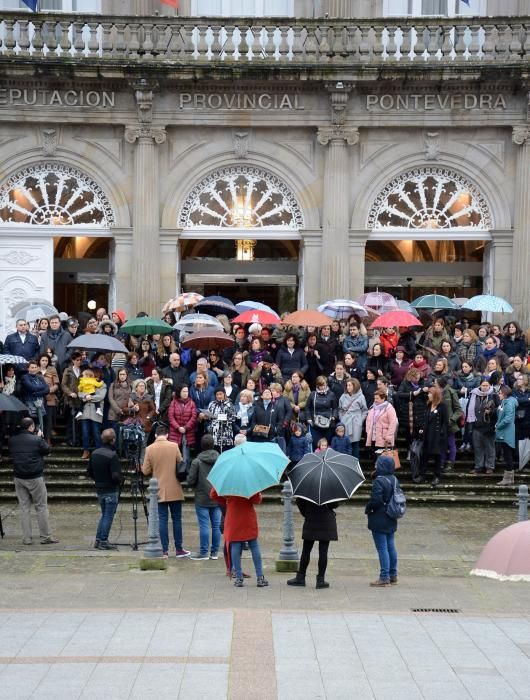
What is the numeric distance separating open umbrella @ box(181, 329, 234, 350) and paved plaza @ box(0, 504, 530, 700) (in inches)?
174

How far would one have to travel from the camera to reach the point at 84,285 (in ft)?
89.6

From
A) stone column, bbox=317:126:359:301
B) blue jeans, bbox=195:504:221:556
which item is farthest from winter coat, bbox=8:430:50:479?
stone column, bbox=317:126:359:301

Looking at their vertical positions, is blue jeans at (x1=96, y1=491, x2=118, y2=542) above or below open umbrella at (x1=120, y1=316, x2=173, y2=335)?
below

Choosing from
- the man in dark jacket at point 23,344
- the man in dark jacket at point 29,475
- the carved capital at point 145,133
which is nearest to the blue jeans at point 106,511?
the man in dark jacket at point 29,475

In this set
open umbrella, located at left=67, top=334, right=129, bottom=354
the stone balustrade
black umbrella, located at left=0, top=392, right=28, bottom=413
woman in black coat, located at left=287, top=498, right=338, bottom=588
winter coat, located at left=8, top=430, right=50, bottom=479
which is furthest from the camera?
the stone balustrade

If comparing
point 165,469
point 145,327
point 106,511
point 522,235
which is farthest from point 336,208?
point 106,511

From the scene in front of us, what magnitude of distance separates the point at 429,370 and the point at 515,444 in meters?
1.83

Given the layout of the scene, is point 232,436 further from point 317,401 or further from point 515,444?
point 515,444

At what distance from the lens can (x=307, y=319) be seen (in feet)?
69.3

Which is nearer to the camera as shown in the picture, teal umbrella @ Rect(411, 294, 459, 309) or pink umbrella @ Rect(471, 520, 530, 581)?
pink umbrella @ Rect(471, 520, 530, 581)

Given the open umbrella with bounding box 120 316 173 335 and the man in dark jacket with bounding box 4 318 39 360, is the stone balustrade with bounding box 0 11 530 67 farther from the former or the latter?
the man in dark jacket with bounding box 4 318 39 360

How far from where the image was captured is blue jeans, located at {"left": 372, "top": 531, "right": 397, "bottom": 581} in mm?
13883

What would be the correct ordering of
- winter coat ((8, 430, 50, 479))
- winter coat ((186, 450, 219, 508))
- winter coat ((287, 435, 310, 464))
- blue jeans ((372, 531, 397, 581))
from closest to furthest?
blue jeans ((372, 531, 397, 581))
winter coat ((186, 450, 219, 508))
winter coat ((8, 430, 50, 479))
winter coat ((287, 435, 310, 464))

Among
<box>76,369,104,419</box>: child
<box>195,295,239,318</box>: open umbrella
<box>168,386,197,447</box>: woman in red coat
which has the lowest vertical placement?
<box>168,386,197,447</box>: woman in red coat
